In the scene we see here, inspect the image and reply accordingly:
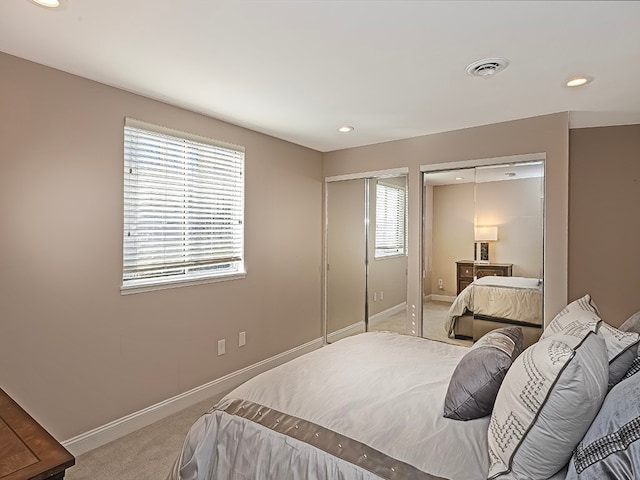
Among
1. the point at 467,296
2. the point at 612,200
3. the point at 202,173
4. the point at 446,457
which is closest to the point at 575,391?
the point at 446,457

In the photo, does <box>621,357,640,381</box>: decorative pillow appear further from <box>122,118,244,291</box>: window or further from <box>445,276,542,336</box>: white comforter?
<box>122,118,244,291</box>: window

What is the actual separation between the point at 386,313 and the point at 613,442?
126 inches

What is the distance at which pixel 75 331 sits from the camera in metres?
2.39

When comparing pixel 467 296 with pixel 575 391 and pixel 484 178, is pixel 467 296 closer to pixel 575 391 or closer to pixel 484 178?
pixel 484 178

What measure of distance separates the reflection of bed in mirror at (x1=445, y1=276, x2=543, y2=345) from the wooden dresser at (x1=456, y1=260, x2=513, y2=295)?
4 centimetres

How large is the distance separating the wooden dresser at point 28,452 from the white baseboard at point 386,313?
3.22m

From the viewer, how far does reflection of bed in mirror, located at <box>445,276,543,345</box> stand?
10.6 feet

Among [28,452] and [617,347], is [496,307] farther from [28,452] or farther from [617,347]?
[28,452]

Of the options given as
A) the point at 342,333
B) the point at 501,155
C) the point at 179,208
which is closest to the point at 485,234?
the point at 501,155

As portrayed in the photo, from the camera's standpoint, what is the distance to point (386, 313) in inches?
167

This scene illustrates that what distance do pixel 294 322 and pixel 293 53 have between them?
288 cm

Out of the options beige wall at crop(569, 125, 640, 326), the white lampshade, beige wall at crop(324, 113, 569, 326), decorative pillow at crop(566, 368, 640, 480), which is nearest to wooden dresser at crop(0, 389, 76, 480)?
decorative pillow at crop(566, 368, 640, 480)

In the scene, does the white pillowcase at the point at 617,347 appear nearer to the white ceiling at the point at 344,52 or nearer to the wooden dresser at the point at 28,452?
the white ceiling at the point at 344,52

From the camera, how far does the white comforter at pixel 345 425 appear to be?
4.48 ft
